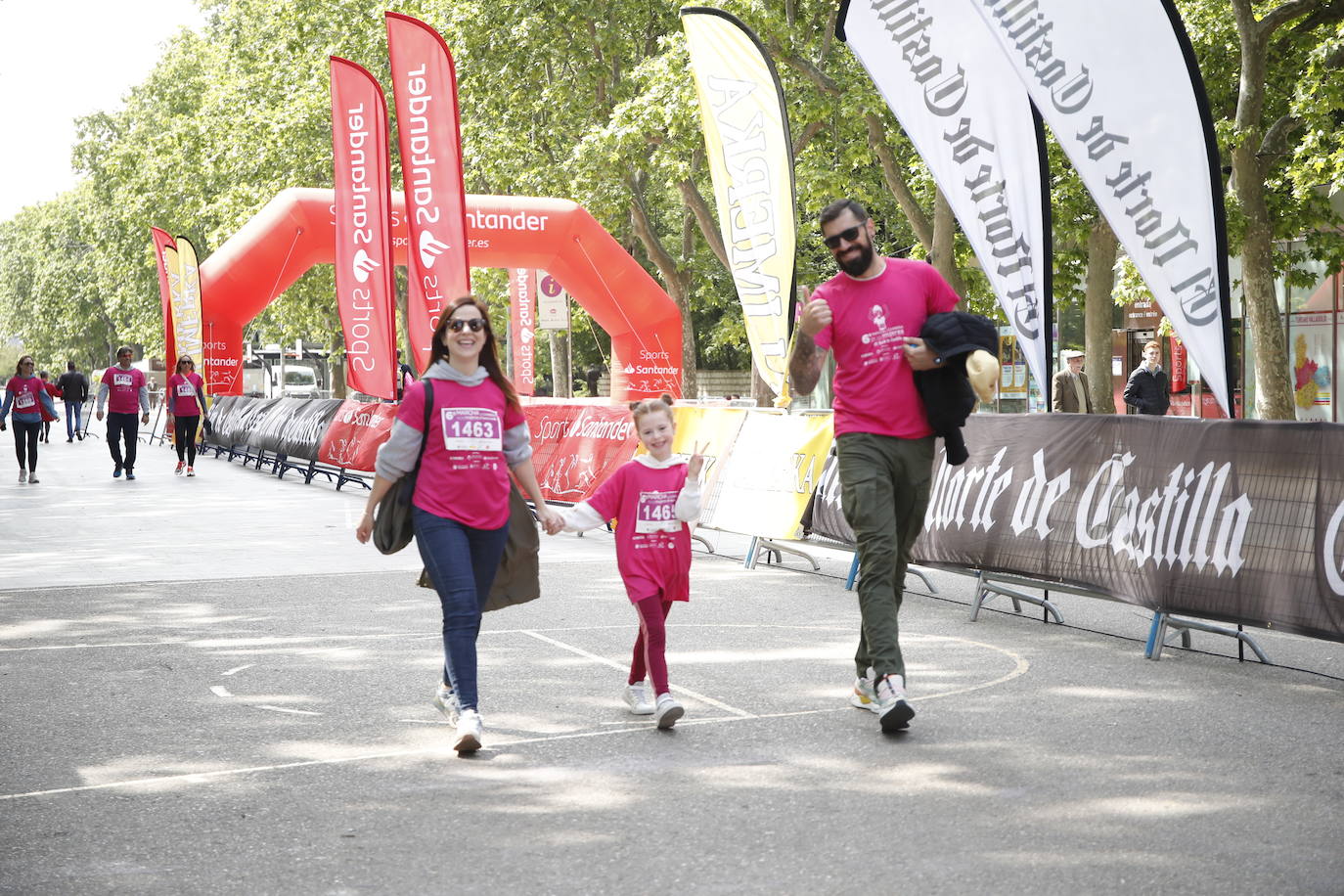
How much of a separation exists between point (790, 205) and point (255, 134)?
103 ft

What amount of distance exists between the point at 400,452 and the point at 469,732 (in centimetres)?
108

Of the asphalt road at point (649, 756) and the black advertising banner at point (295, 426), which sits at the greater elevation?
the black advertising banner at point (295, 426)

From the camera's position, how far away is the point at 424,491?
19.1 feet

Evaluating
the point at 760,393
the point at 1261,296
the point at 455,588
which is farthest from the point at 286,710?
the point at 760,393

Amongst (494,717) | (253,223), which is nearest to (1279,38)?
(253,223)

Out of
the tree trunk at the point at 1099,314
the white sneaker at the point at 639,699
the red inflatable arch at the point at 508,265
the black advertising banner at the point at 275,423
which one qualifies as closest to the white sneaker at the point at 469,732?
the white sneaker at the point at 639,699

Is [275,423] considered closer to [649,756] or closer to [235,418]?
[235,418]

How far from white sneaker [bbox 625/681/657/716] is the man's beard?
196cm

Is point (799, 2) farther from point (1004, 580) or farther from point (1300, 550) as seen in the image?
point (1300, 550)

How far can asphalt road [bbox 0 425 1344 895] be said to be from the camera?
4328 mm

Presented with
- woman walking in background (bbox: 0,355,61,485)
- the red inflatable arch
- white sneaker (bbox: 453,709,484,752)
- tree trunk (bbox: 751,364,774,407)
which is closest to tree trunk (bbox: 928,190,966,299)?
tree trunk (bbox: 751,364,774,407)

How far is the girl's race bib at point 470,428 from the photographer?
19.1 feet

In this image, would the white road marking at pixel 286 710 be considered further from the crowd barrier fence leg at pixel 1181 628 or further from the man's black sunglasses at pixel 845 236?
the crowd barrier fence leg at pixel 1181 628

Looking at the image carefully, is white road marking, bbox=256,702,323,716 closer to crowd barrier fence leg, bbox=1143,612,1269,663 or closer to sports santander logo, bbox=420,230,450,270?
crowd barrier fence leg, bbox=1143,612,1269,663
